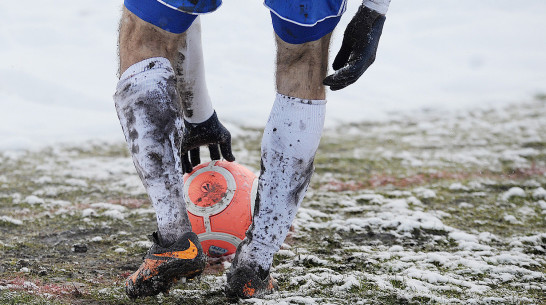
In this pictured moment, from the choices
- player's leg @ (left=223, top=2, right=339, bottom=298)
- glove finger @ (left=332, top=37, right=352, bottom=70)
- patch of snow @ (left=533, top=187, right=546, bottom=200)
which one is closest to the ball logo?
player's leg @ (left=223, top=2, right=339, bottom=298)

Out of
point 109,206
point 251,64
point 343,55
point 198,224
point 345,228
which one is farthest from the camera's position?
point 251,64

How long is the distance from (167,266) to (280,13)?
94 cm

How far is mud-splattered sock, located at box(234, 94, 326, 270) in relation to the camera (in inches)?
85.0

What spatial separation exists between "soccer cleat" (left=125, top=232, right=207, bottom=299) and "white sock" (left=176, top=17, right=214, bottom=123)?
0.95m

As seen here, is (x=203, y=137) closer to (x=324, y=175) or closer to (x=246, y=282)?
(x=246, y=282)

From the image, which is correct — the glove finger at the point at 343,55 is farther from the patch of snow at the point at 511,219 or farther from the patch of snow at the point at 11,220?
the patch of snow at the point at 11,220

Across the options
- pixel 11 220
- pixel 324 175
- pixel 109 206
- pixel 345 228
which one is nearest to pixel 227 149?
pixel 345 228

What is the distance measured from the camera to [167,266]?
196 cm

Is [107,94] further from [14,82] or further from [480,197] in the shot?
[480,197]

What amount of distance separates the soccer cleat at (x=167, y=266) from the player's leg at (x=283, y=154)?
0.22 m

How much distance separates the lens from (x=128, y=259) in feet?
9.27

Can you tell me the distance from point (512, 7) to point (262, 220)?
17.5 meters

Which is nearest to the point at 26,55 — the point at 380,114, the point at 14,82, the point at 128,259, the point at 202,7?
the point at 14,82

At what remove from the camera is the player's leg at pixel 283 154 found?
2.15 m
